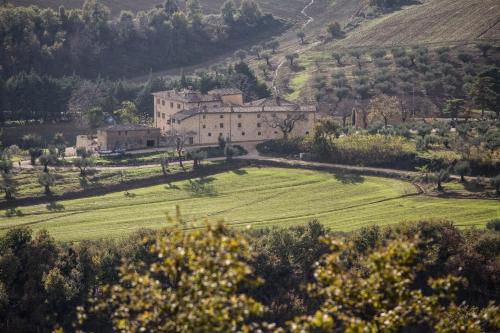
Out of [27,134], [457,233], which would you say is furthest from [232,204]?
[27,134]

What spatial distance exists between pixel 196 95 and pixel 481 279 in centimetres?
4912

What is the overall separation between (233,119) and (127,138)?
1170cm

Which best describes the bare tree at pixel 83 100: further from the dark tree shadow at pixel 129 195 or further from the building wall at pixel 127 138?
the dark tree shadow at pixel 129 195

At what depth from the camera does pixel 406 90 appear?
4193 inches

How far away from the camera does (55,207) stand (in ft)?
221

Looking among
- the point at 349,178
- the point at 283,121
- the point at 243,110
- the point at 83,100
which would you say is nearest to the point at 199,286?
the point at 349,178

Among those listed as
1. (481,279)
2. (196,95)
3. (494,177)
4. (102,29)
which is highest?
(102,29)

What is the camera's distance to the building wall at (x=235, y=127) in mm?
87250

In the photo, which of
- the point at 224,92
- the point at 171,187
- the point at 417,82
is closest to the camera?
the point at 171,187

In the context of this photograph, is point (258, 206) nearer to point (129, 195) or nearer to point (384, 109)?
point (129, 195)

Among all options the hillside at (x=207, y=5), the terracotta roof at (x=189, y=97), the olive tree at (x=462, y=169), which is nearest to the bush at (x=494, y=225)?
the olive tree at (x=462, y=169)

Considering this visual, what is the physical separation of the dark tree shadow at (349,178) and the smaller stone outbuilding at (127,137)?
21230 millimetres

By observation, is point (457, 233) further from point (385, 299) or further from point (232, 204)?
point (385, 299)

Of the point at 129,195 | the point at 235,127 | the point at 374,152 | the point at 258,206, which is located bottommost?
the point at 258,206
